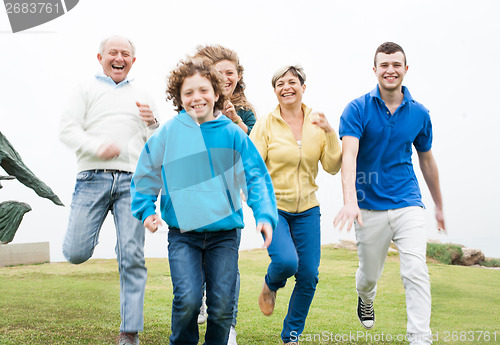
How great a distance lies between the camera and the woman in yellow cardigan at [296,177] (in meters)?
3.79

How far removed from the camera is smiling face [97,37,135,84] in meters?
3.76

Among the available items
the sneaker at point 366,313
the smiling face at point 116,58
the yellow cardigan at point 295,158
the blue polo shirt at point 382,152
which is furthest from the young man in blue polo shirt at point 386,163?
the smiling face at point 116,58

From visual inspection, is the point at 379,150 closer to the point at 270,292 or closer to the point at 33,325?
the point at 270,292

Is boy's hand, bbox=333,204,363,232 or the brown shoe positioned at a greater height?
boy's hand, bbox=333,204,363,232

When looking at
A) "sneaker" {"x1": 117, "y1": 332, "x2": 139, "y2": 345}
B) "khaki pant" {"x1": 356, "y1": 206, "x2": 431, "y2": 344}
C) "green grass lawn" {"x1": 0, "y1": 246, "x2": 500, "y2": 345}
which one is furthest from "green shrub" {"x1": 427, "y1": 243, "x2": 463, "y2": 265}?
"sneaker" {"x1": 117, "y1": 332, "x2": 139, "y2": 345}

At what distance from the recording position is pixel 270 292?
4051 mm

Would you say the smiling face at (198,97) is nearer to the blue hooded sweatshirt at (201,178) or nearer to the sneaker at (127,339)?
the blue hooded sweatshirt at (201,178)

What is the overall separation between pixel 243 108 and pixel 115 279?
19.2 feet

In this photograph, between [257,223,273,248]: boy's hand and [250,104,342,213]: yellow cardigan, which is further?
[250,104,342,213]: yellow cardigan

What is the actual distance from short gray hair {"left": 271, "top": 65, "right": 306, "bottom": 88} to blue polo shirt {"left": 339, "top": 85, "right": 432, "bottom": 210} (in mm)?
446

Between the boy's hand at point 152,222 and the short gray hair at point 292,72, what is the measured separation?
1.74 metres

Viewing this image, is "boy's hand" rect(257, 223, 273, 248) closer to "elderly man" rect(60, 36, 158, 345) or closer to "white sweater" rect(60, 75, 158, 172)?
"elderly man" rect(60, 36, 158, 345)

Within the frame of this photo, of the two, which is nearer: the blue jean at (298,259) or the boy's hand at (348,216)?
the boy's hand at (348,216)

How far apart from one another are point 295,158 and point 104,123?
1483 mm
